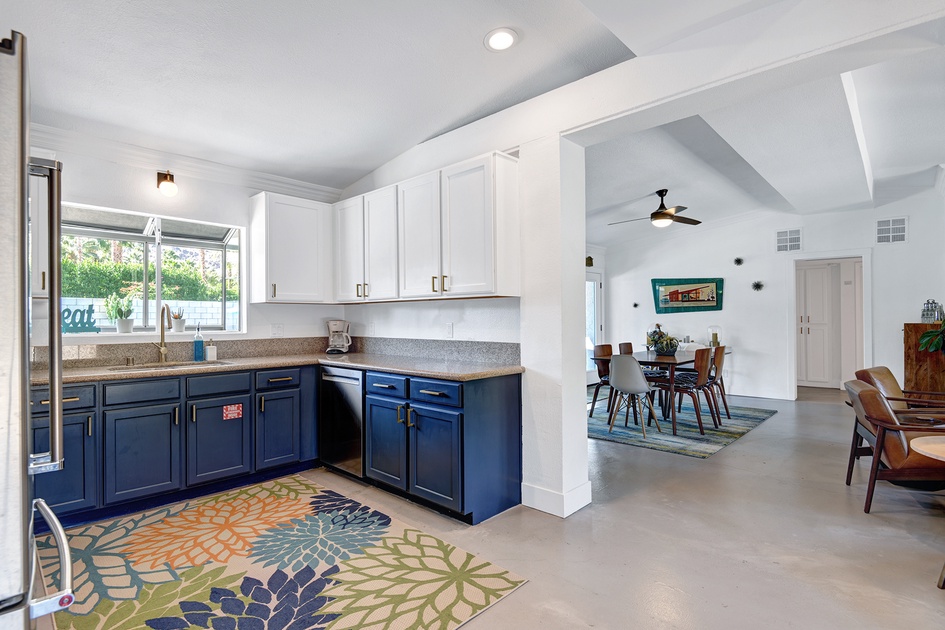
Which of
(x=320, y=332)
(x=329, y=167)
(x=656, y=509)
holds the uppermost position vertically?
(x=329, y=167)

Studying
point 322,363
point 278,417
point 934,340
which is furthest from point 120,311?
point 934,340

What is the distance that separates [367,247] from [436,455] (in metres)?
1.88

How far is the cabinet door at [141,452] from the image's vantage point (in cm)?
301

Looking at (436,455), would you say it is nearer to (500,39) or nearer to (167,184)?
(500,39)

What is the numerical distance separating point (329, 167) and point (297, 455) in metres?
2.44

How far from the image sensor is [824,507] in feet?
10.2

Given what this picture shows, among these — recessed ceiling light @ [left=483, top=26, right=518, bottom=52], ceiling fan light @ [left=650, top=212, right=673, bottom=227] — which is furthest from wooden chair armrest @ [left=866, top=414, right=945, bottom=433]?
recessed ceiling light @ [left=483, top=26, right=518, bottom=52]

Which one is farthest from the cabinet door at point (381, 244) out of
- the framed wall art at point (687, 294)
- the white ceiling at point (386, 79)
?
the framed wall art at point (687, 294)

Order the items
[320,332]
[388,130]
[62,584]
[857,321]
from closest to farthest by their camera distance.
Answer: [62,584] < [388,130] < [320,332] < [857,321]

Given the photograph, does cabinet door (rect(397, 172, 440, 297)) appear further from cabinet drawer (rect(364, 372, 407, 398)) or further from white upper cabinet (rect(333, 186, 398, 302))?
cabinet drawer (rect(364, 372, 407, 398))

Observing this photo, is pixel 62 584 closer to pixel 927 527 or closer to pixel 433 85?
pixel 433 85

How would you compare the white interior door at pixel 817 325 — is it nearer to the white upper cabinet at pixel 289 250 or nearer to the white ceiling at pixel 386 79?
the white ceiling at pixel 386 79

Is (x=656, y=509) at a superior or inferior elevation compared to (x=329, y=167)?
inferior

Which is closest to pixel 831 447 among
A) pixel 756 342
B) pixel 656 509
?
pixel 656 509
